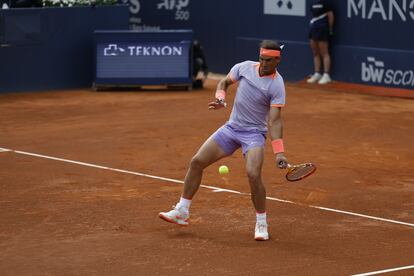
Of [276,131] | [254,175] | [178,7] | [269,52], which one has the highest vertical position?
[269,52]

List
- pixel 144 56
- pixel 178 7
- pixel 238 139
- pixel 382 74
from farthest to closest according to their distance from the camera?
pixel 178 7 < pixel 144 56 < pixel 382 74 < pixel 238 139

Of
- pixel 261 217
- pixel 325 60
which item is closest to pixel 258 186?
pixel 261 217

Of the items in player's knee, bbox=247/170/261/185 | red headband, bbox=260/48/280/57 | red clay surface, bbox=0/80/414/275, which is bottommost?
red clay surface, bbox=0/80/414/275

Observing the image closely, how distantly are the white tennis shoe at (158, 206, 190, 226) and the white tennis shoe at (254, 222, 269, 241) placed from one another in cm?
78

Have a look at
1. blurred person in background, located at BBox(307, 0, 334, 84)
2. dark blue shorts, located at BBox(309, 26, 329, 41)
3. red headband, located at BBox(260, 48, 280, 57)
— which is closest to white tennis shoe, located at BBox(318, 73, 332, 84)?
blurred person in background, located at BBox(307, 0, 334, 84)

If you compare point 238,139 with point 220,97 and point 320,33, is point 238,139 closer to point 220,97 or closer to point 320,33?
point 220,97

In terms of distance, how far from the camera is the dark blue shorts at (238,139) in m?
9.61

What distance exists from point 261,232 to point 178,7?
1733 centimetres

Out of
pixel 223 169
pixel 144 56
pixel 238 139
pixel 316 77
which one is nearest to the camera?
pixel 238 139

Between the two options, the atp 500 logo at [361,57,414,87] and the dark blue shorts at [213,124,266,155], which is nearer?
the dark blue shorts at [213,124,266,155]

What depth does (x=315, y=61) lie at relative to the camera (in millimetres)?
22453

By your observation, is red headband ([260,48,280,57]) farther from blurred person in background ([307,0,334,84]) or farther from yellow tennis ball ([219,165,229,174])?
blurred person in background ([307,0,334,84])

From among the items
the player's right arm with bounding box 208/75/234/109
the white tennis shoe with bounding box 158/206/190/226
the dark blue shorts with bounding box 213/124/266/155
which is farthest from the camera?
the white tennis shoe with bounding box 158/206/190/226

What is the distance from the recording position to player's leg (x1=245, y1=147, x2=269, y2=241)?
9.42 m
